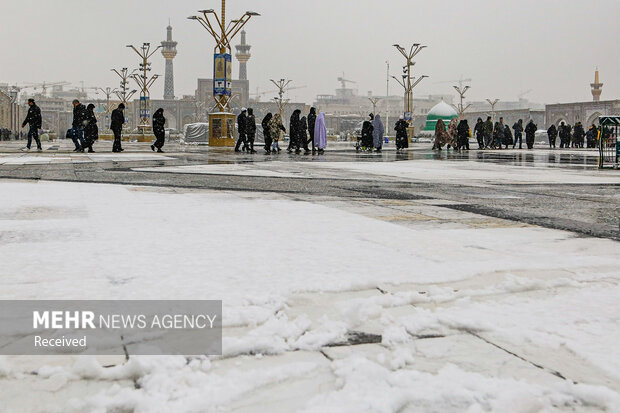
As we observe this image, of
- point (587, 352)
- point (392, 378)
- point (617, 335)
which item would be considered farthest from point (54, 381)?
point (617, 335)

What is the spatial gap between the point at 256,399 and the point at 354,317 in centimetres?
77

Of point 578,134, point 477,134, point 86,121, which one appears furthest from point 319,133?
point 578,134

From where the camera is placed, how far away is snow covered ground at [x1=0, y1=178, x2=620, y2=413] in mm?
1688

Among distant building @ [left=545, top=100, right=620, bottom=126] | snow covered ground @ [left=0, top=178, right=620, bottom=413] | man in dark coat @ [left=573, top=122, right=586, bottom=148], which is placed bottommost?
snow covered ground @ [left=0, top=178, right=620, bottom=413]

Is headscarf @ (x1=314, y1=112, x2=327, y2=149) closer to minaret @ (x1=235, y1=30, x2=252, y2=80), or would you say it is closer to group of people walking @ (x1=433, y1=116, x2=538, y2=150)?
group of people walking @ (x1=433, y1=116, x2=538, y2=150)

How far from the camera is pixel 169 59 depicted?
162 metres

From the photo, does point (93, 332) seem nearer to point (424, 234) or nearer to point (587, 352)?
point (587, 352)

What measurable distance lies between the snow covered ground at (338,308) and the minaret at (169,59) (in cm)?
15174

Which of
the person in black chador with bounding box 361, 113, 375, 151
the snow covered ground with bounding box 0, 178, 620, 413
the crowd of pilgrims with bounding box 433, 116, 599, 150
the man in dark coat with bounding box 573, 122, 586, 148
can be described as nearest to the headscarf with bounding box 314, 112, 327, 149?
the person in black chador with bounding box 361, 113, 375, 151

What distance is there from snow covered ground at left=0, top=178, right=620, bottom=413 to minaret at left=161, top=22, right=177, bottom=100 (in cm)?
15174

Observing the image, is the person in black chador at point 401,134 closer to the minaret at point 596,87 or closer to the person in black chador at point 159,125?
the person in black chador at point 159,125

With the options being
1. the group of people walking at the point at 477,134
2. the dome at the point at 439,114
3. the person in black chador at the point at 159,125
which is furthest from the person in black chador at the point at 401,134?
the dome at the point at 439,114

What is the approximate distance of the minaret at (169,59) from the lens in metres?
152

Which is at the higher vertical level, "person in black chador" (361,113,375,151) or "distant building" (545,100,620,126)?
"distant building" (545,100,620,126)
